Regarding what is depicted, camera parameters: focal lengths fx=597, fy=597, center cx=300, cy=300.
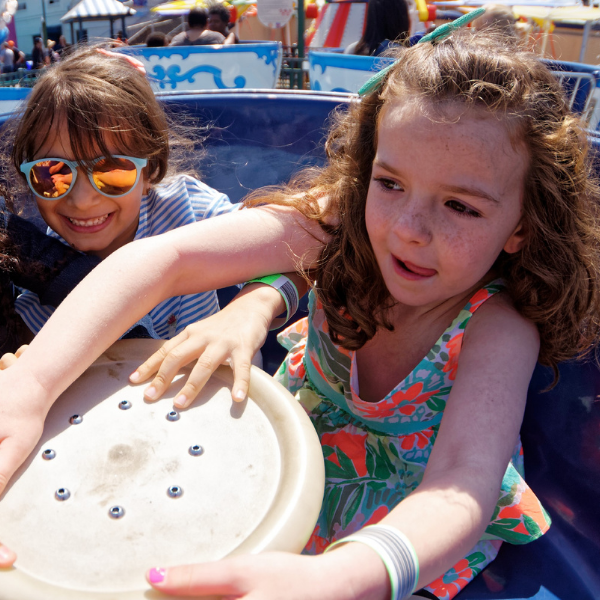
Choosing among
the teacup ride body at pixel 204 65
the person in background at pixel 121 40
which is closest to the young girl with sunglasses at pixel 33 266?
the person in background at pixel 121 40

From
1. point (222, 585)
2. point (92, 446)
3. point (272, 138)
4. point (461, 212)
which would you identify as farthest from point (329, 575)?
point (272, 138)

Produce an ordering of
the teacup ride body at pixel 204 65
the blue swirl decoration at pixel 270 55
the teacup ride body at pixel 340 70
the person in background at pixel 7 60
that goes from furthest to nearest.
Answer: the person in background at pixel 7 60
the blue swirl decoration at pixel 270 55
the teacup ride body at pixel 204 65
the teacup ride body at pixel 340 70

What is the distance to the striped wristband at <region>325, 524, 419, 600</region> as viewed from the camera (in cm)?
60

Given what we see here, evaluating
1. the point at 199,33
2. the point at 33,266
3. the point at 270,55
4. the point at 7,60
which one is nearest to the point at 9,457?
the point at 33,266

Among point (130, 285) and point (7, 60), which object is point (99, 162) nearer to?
point (130, 285)

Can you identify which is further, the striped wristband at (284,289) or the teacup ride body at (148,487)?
the striped wristband at (284,289)

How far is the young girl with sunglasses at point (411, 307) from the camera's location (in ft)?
2.23

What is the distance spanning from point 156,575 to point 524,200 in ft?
2.33

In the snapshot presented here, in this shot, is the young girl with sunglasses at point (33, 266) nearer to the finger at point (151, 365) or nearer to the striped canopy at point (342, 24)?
the finger at point (151, 365)

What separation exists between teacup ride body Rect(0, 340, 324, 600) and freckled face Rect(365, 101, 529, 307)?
289mm

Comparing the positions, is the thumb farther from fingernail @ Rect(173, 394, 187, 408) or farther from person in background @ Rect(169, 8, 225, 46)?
person in background @ Rect(169, 8, 225, 46)

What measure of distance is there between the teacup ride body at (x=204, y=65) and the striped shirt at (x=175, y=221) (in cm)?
259

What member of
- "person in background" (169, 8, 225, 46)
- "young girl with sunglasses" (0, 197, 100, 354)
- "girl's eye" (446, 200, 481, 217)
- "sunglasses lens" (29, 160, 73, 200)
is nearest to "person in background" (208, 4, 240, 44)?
"person in background" (169, 8, 225, 46)

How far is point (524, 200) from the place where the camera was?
900mm
